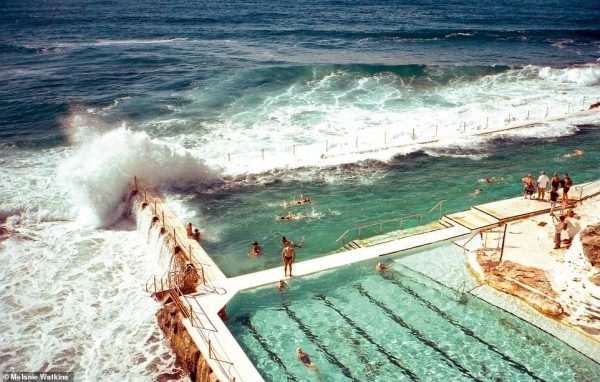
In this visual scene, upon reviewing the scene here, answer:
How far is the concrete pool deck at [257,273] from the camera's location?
1134 centimetres

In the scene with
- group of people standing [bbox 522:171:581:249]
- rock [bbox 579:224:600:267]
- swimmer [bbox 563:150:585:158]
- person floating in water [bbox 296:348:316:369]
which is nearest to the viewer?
person floating in water [bbox 296:348:316:369]

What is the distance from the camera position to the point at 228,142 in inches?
1095

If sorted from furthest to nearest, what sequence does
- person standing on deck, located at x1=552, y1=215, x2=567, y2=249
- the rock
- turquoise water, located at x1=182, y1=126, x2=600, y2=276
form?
1. turquoise water, located at x1=182, y1=126, x2=600, y2=276
2. person standing on deck, located at x1=552, y1=215, x2=567, y2=249
3. the rock

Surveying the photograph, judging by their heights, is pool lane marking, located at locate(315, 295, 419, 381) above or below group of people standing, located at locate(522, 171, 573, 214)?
below

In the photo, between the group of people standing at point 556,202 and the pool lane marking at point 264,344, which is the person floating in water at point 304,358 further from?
the group of people standing at point 556,202

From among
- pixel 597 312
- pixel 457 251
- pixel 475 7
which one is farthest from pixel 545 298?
pixel 475 7

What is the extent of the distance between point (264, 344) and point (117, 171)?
528 inches

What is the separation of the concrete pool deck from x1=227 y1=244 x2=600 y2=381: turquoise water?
389mm

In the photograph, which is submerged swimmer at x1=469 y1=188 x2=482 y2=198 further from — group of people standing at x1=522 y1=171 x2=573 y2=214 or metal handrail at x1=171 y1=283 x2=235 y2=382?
metal handrail at x1=171 y1=283 x2=235 y2=382

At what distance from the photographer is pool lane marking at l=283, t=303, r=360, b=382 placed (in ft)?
36.6

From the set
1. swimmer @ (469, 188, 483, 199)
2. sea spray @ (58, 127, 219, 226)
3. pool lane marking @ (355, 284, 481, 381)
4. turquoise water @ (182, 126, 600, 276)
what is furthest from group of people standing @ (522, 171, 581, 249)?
sea spray @ (58, 127, 219, 226)

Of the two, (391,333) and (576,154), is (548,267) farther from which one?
(576,154)

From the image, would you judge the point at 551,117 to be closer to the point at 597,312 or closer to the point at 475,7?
the point at 597,312

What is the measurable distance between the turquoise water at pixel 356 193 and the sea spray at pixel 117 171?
57.4 inches
